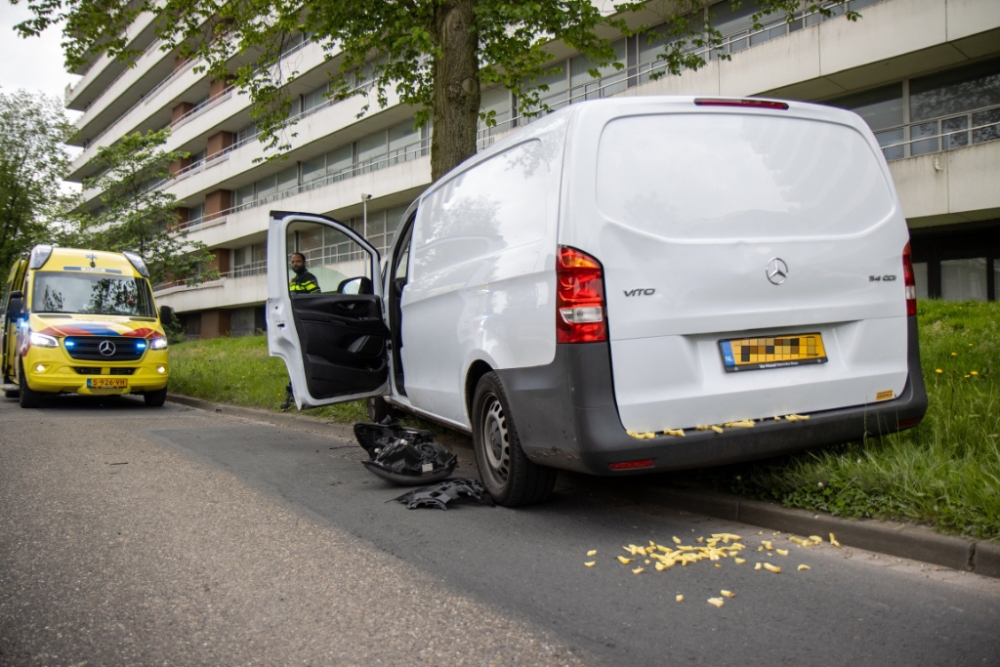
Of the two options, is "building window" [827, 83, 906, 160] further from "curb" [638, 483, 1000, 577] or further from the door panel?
"curb" [638, 483, 1000, 577]

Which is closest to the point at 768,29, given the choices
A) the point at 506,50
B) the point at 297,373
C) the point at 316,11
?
the point at 506,50

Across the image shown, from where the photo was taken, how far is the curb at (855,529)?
10.7ft

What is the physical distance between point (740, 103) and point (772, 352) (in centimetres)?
133

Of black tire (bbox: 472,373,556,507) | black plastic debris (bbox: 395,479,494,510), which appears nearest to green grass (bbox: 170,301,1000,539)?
black tire (bbox: 472,373,556,507)

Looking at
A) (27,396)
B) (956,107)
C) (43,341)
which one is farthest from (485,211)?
(956,107)

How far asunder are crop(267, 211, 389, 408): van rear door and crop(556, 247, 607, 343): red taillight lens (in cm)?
335

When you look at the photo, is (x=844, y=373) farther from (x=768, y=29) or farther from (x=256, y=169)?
(x=256, y=169)

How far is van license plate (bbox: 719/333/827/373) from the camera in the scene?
3910mm

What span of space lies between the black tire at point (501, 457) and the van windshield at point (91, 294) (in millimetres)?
9632

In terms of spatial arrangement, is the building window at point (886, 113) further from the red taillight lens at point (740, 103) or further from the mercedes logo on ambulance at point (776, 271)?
the mercedes logo on ambulance at point (776, 271)

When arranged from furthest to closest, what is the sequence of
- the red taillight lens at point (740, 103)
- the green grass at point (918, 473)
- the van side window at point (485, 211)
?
the van side window at point (485, 211)
the red taillight lens at point (740, 103)
the green grass at point (918, 473)

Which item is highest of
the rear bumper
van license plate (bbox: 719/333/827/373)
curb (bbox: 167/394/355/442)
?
van license plate (bbox: 719/333/827/373)

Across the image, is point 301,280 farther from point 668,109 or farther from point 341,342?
point 668,109

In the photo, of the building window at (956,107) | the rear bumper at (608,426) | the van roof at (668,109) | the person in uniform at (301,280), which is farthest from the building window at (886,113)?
the rear bumper at (608,426)
